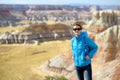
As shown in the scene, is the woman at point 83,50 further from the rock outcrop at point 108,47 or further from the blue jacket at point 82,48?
the rock outcrop at point 108,47

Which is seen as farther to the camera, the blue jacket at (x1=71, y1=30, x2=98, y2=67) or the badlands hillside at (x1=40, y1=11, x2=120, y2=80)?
the badlands hillside at (x1=40, y1=11, x2=120, y2=80)

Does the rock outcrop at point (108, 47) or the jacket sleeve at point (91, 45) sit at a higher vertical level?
the jacket sleeve at point (91, 45)

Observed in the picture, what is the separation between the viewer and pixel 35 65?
18359 mm

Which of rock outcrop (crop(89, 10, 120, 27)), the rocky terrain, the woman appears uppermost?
the woman

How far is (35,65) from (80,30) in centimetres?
1387

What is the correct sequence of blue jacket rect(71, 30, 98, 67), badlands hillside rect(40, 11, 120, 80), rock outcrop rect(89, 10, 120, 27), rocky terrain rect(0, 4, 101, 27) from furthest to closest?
rocky terrain rect(0, 4, 101, 27) < rock outcrop rect(89, 10, 120, 27) < badlands hillside rect(40, 11, 120, 80) < blue jacket rect(71, 30, 98, 67)

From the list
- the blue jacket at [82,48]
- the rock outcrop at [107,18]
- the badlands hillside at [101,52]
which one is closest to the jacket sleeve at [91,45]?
the blue jacket at [82,48]

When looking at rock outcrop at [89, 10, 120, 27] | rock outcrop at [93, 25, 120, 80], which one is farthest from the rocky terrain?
rock outcrop at [93, 25, 120, 80]

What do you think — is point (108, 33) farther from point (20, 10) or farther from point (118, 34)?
point (20, 10)

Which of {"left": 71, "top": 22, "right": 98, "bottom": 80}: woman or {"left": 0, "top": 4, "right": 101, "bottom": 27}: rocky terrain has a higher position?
{"left": 71, "top": 22, "right": 98, "bottom": 80}: woman

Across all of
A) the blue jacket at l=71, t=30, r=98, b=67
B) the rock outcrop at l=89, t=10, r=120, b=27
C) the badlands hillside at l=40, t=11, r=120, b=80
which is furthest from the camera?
the rock outcrop at l=89, t=10, r=120, b=27

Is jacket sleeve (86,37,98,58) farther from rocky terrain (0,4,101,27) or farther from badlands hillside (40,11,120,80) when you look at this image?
rocky terrain (0,4,101,27)

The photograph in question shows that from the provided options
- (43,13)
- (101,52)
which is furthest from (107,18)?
(43,13)

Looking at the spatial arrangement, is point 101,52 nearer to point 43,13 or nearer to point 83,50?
point 83,50
